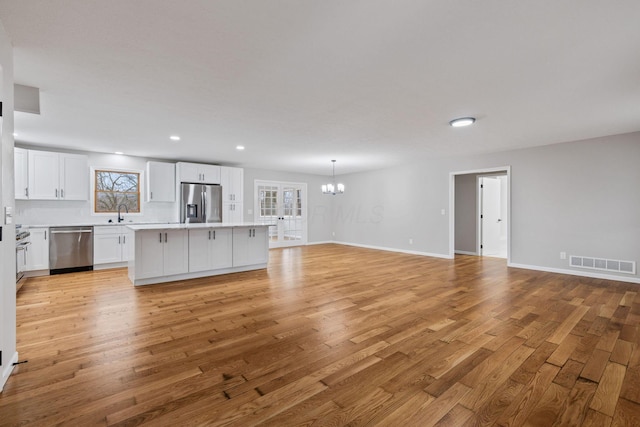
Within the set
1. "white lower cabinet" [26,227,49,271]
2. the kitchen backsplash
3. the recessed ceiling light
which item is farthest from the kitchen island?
the recessed ceiling light

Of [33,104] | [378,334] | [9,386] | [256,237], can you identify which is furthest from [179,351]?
[256,237]

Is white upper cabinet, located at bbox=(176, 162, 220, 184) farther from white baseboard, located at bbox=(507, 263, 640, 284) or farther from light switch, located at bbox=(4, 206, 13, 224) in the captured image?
white baseboard, located at bbox=(507, 263, 640, 284)

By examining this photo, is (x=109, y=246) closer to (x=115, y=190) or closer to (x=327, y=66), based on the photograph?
(x=115, y=190)

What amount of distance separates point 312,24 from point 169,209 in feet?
21.1

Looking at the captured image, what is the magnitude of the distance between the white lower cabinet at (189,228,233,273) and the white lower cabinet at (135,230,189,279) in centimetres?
11

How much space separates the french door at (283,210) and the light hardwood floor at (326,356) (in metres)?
4.61

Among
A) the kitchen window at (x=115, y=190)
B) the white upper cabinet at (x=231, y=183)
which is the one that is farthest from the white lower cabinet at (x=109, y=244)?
the white upper cabinet at (x=231, y=183)

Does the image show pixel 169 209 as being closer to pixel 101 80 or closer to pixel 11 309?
pixel 101 80

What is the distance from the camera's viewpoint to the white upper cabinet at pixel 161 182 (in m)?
6.66

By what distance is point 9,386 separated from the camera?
75.4 inches

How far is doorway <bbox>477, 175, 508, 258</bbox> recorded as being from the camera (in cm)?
766

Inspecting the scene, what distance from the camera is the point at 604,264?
496cm

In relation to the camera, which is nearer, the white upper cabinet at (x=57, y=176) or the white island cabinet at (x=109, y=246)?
the white upper cabinet at (x=57, y=176)

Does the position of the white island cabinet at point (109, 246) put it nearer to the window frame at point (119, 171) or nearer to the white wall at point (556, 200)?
the window frame at point (119, 171)
